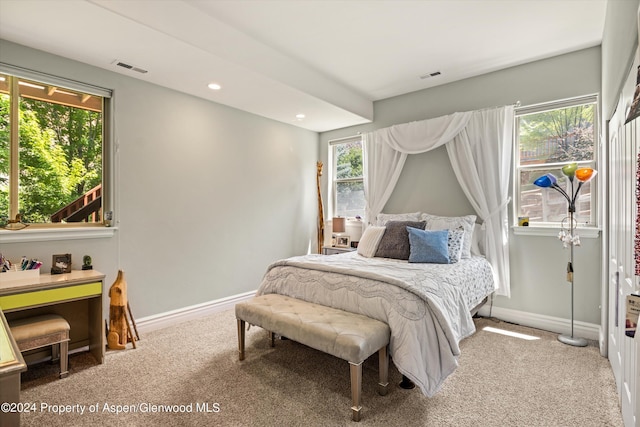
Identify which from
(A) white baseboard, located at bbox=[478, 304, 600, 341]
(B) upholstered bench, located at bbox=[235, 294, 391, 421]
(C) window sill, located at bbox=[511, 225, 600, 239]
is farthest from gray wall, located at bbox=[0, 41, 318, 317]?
(C) window sill, located at bbox=[511, 225, 600, 239]

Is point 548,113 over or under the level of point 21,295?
over

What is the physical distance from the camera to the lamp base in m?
2.93

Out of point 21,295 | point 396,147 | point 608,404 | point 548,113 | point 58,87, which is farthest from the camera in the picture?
point 396,147

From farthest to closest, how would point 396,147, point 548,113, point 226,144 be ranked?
point 396,147 → point 226,144 → point 548,113

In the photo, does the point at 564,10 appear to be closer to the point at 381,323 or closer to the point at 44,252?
the point at 381,323

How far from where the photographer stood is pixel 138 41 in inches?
102

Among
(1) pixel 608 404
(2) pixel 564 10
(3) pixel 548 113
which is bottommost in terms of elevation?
(1) pixel 608 404

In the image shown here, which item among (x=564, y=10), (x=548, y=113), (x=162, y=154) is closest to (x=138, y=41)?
(x=162, y=154)

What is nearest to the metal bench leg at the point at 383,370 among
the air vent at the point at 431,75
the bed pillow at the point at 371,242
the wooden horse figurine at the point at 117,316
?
the bed pillow at the point at 371,242

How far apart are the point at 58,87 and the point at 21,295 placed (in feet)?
5.90

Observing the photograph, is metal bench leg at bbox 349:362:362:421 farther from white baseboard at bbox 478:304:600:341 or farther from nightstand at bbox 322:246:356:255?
nightstand at bbox 322:246:356:255

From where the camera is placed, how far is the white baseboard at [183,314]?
3.32m

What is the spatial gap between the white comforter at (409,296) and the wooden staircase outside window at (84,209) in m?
1.74

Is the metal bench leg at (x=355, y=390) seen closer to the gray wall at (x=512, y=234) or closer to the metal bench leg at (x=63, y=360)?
the metal bench leg at (x=63, y=360)
